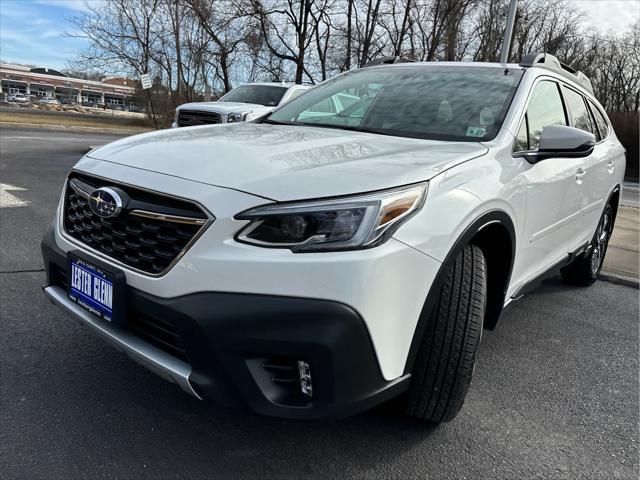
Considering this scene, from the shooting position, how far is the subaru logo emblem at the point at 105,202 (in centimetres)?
196

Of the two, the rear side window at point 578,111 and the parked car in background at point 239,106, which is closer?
the rear side window at point 578,111

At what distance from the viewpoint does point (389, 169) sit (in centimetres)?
192

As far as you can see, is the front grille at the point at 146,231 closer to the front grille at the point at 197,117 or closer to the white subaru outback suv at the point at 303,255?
the white subaru outback suv at the point at 303,255

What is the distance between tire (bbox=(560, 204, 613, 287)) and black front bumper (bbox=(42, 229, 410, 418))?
11.2ft

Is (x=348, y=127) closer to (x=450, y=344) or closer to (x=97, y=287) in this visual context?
(x=450, y=344)

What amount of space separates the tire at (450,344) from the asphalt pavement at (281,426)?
0.21 meters

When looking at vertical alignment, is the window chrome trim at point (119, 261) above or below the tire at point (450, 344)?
above

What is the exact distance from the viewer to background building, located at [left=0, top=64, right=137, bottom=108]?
95875 mm

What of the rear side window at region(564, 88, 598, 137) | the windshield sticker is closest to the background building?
the rear side window at region(564, 88, 598, 137)

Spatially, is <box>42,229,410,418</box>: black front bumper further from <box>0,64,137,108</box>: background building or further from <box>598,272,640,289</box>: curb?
<box>0,64,137,108</box>: background building

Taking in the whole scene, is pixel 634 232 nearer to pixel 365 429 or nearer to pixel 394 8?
pixel 365 429

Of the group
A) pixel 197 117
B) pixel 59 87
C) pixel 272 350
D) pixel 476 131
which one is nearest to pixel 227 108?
pixel 197 117

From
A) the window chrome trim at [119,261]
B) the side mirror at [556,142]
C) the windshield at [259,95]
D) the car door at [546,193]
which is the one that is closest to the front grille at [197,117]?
the windshield at [259,95]

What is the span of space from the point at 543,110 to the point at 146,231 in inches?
94.1
